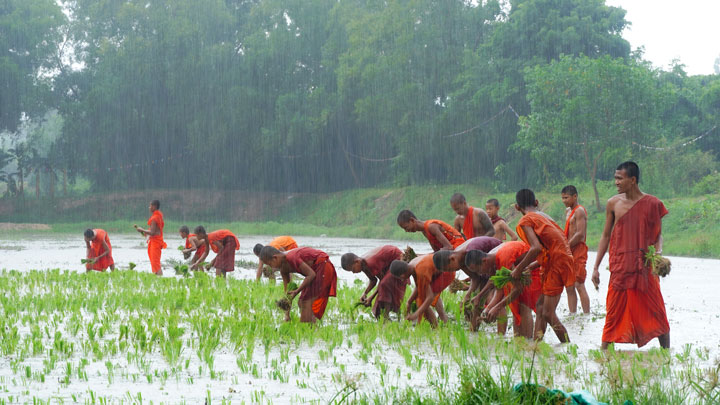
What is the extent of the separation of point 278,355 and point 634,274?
343 centimetres

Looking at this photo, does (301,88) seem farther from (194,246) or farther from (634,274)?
(634,274)

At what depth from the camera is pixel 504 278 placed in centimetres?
716

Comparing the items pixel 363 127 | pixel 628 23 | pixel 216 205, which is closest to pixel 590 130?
pixel 628 23

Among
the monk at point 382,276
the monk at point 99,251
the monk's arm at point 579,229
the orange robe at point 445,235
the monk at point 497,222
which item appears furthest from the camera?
the monk at point 99,251

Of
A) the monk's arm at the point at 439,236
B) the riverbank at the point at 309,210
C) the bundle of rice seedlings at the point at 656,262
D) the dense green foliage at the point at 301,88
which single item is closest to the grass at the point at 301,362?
the bundle of rice seedlings at the point at 656,262

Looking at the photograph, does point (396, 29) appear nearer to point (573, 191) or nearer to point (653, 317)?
point (573, 191)

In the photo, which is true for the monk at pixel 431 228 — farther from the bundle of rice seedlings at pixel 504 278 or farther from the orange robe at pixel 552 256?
the bundle of rice seedlings at pixel 504 278

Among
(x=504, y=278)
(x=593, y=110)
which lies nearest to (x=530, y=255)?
(x=504, y=278)

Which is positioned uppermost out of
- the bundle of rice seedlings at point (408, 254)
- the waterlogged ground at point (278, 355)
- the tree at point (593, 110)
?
the tree at point (593, 110)

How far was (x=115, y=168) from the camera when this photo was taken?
54.6 meters

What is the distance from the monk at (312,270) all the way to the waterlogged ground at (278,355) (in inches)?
9.1

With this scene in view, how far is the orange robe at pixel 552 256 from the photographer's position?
24.8 ft

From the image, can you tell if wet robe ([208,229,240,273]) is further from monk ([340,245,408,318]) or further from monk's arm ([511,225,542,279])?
monk's arm ([511,225,542,279])

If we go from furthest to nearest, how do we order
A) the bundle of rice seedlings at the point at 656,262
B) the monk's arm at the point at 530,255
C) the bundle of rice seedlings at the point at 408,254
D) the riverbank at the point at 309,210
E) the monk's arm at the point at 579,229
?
the riverbank at the point at 309,210 < the monk's arm at the point at 579,229 < the bundle of rice seedlings at the point at 408,254 < the monk's arm at the point at 530,255 < the bundle of rice seedlings at the point at 656,262
